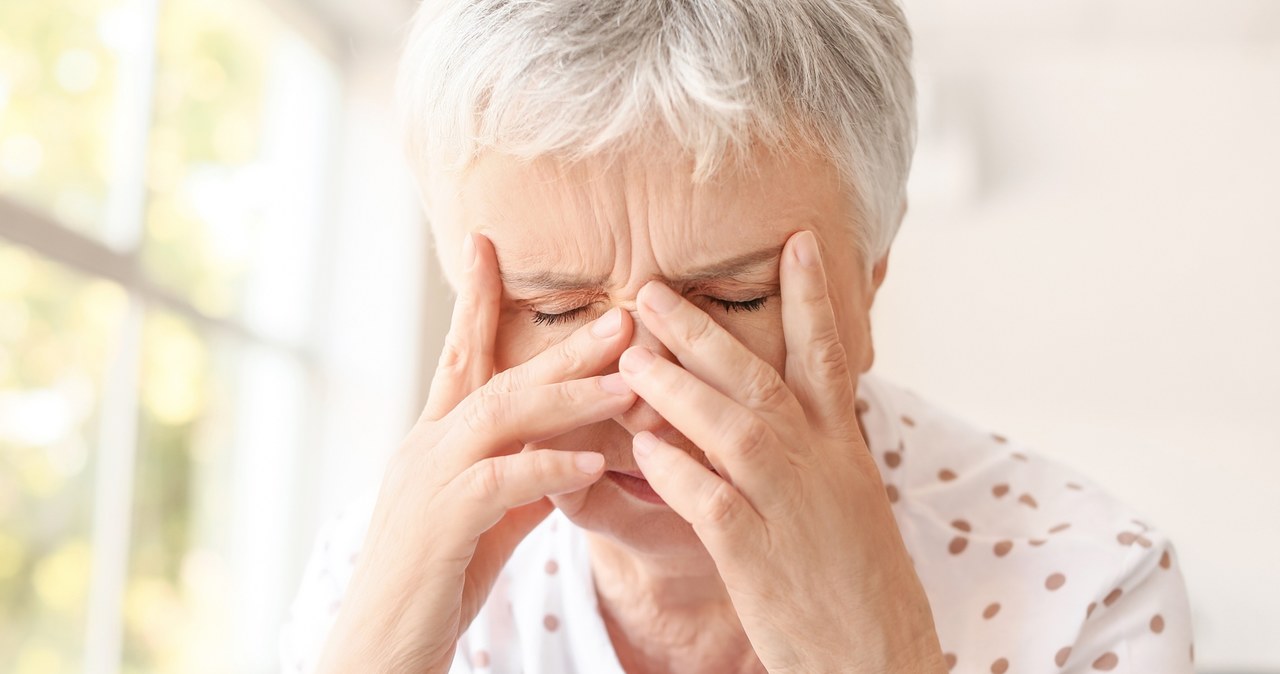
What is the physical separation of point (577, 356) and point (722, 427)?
0.16m

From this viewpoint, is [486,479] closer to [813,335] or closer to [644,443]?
[644,443]

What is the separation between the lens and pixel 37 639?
210cm

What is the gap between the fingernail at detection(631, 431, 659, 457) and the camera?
1.12 metres

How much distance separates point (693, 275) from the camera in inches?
45.3

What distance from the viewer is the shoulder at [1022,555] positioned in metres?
1.36

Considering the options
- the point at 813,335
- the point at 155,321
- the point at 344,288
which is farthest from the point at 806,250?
the point at 344,288

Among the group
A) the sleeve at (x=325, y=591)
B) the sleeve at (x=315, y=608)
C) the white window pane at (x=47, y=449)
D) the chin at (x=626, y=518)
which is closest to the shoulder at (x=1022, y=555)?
the chin at (x=626, y=518)

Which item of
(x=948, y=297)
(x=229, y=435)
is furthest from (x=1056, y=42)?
(x=229, y=435)

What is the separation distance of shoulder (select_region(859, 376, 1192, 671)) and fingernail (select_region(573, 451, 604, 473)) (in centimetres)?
50

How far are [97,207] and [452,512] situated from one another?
4.79 feet

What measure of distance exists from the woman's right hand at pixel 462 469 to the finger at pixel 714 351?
1.7 inches

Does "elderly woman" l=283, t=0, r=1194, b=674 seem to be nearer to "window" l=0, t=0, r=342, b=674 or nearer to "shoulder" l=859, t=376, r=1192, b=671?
"shoulder" l=859, t=376, r=1192, b=671

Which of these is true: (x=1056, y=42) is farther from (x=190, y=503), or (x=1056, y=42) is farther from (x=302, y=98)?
(x=190, y=503)

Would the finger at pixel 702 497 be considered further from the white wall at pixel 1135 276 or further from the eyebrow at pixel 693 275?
the white wall at pixel 1135 276
